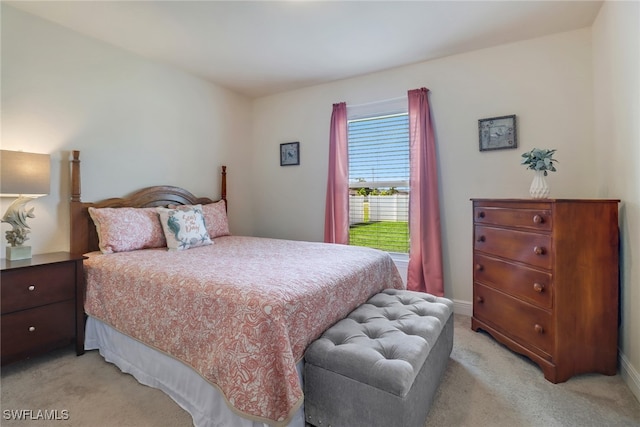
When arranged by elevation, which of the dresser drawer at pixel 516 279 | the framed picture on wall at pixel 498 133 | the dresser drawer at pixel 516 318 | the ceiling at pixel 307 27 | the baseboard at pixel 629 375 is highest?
the ceiling at pixel 307 27

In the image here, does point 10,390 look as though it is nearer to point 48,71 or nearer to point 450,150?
point 48,71

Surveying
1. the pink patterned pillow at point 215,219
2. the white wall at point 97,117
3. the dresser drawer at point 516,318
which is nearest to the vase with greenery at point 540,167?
the dresser drawer at point 516,318

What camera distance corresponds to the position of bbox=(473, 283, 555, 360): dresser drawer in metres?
1.81

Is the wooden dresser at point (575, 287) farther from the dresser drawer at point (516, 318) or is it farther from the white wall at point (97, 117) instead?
the white wall at point (97, 117)

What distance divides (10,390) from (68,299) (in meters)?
0.54

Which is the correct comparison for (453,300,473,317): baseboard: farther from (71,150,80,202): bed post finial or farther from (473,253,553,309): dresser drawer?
(71,150,80,202): bed post finial

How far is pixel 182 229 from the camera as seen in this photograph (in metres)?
2.54

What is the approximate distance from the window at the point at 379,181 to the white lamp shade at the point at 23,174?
8.87 feet

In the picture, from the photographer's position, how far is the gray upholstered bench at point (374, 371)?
3.88 ft

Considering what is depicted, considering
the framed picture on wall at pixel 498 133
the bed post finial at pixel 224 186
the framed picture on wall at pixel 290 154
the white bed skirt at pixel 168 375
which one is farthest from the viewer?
the framed picture on wall at pixel 290 154

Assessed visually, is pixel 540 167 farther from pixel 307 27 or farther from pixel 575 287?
pixel 307 27

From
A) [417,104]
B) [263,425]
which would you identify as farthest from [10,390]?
[417,104]

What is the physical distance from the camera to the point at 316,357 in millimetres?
1343

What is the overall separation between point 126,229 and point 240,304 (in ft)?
5.37
